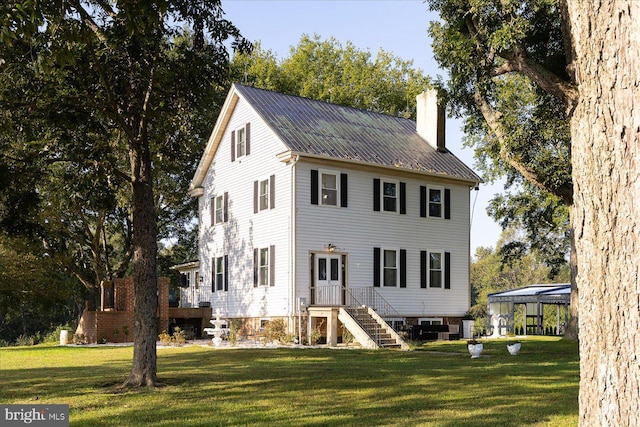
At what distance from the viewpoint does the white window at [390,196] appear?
27.9 metres

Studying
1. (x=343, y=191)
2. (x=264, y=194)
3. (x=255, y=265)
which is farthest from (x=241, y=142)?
(x=343, y=191)

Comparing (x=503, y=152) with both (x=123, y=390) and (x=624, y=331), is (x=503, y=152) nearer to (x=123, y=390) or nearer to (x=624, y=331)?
(x=123, y=390)

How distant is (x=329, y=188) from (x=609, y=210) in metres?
21.7

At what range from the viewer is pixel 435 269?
29125mm

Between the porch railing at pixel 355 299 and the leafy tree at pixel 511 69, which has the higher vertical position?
the leafy tree at pixel 511 69

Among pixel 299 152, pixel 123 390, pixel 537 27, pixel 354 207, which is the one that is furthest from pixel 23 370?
pixel 537 27

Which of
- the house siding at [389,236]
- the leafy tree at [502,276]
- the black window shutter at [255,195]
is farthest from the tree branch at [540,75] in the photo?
the leafy tree at [502,276]

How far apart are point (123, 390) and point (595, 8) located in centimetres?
945

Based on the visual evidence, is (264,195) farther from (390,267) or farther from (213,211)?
(390,267)

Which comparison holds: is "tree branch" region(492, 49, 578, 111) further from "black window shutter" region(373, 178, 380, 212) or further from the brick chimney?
the brick chimney

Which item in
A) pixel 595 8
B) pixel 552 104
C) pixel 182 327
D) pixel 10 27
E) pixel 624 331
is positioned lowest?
pixel 182 327

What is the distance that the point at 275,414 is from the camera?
9.20 m

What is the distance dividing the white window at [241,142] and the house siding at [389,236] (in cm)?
430

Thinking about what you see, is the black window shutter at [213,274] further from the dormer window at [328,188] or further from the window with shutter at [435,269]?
the window with shutter at [435,269]
